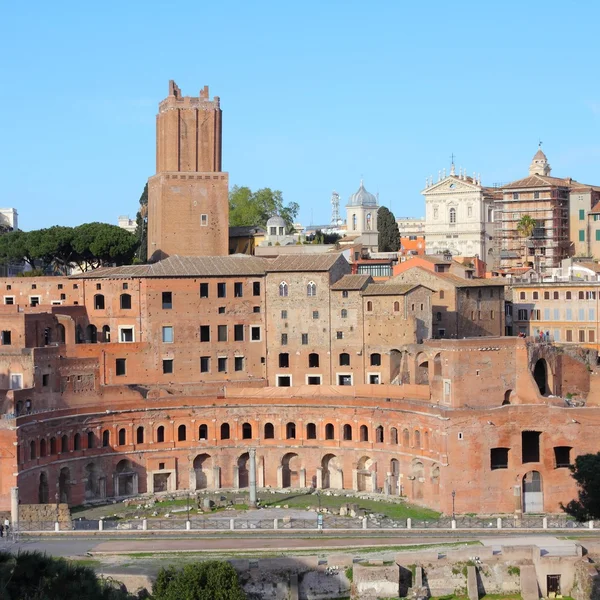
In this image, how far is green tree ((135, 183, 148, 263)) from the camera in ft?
290

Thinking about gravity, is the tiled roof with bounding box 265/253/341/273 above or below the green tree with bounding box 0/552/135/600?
above

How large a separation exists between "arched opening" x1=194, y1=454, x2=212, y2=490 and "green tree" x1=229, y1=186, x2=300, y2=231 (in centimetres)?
3562

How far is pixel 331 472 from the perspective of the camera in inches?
2530

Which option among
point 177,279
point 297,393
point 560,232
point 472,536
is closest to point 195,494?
point 297,393

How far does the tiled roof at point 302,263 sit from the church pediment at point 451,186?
31558 millimetres

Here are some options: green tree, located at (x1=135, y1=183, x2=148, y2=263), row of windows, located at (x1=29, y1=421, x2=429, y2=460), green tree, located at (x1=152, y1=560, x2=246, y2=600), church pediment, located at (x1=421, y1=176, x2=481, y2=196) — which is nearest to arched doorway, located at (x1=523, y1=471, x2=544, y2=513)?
row of windows, located at (x1=29, y1=421, x2=429, y2=460)

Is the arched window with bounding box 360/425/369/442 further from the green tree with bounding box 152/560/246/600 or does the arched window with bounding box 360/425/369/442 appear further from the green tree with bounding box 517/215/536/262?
the green tree with bounding box 517/215/536/262

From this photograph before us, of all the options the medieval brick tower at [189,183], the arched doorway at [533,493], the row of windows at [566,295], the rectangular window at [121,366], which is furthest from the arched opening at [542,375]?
the rectangular window at [121,366]

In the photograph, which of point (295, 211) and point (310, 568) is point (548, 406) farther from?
point (295, 211)

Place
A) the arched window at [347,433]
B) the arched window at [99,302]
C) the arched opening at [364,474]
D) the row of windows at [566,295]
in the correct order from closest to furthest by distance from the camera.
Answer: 1. the arched opening at [364,474]
2. the arched window at [347,433]
3. the arched window at [99,302]
4. the row of windows at [566,295]

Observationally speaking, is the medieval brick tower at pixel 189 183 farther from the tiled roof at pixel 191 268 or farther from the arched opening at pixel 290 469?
the arched opening at pixel 290 469

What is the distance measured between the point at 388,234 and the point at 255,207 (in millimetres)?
11225

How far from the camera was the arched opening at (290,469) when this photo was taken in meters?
64.4

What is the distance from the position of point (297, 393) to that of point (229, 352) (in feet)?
16.3
